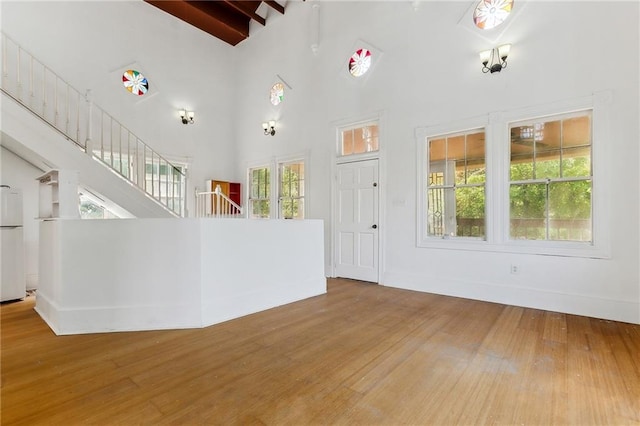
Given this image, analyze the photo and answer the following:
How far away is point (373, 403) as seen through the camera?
1752 millimetres

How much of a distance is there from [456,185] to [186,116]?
5.79 metres

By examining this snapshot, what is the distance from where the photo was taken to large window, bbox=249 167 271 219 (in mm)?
6934

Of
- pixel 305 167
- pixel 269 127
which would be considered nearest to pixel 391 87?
pixel 305 167

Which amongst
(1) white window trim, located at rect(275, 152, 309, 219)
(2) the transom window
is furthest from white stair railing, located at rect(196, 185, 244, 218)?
(2) the transom window

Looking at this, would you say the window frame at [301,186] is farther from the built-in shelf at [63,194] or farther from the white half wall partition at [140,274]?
the built-in shelf at [63,194]

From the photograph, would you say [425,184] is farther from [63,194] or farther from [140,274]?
[63,194]

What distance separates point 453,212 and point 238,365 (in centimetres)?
354

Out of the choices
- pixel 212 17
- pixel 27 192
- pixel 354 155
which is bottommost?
pixel 27 192

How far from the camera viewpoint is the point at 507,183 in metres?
3.84

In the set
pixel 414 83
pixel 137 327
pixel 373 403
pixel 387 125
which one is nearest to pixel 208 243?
pixel 137 327

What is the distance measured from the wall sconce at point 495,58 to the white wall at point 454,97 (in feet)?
0.36

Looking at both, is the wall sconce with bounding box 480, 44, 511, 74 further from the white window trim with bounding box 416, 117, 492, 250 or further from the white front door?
the white front door

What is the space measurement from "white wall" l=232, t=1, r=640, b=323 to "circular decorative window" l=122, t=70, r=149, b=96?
256 centimetres

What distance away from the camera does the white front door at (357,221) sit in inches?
197
